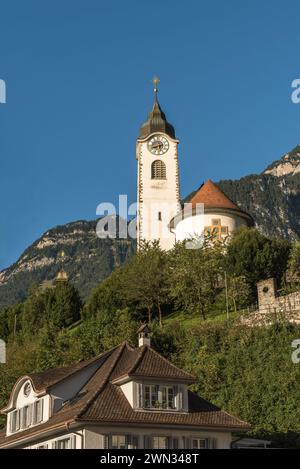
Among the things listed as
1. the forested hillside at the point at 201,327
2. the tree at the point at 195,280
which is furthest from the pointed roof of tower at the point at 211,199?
the tree at the point at 195,280

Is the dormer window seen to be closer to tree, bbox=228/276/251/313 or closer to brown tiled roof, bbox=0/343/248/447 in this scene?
brown tiled roof, bbox=0/343/248/447

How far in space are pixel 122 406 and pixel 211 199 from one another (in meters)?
48.3

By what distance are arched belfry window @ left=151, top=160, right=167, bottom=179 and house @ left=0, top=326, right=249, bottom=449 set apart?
172 ft

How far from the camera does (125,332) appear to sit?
2199 inches

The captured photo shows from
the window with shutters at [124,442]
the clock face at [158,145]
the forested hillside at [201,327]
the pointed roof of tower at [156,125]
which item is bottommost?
the window with shutters at [124,442]

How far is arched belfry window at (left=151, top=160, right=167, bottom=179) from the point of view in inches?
3538

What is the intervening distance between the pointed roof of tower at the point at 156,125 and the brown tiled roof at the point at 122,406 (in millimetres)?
57801

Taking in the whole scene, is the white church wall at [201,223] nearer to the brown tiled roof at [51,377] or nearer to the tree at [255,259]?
the tree at [255,259]

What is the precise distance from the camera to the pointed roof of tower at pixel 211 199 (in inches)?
3110

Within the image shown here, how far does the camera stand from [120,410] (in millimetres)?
33062

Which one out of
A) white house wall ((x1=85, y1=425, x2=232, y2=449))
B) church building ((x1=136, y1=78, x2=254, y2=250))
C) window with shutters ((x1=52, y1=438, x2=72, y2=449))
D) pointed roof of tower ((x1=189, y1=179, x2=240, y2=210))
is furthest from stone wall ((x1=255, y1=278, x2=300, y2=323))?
window with shutters ((x1=52, y1=438, x2=72, y2=449))

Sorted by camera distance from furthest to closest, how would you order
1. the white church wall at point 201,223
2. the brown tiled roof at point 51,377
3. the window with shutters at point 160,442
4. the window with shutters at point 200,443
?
the white church wall at point 201,223
the brown tiled roof at point 51,377
the window with shutters at point 200,443
the window with shutters at point 160,442

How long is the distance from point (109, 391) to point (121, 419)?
2476mm
